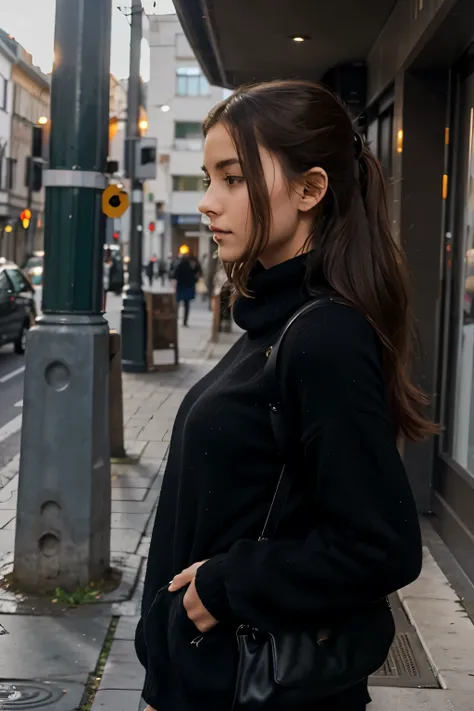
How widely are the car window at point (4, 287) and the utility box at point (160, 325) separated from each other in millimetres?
2990

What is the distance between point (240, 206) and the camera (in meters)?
1.71

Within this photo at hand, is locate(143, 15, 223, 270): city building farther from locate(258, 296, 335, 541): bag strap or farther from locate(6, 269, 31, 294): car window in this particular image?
locate(258, 296, 335, 541): bag strap

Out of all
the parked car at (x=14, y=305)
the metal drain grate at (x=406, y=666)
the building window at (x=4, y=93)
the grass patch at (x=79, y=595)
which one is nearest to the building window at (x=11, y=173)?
the building window at (x=4, y=93)

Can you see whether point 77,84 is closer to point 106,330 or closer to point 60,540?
point 106,330

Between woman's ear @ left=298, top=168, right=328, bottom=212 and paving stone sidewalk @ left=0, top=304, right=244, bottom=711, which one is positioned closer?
woman's ear @ left=298, top=168, right=328, bottom=212

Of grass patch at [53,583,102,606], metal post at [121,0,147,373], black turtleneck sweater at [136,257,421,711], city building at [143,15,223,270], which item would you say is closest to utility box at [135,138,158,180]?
metal post at [121,0,147,373]

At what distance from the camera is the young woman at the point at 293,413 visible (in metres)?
1.53

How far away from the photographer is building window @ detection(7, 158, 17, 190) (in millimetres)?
56781

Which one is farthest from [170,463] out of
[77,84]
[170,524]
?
[77,84]

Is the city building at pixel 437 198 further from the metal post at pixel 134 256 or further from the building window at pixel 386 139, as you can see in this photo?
the metal post at pixel 134 256

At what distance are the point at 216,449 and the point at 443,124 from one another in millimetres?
5551

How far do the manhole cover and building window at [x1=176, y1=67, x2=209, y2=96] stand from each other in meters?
62.4

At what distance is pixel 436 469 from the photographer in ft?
22.0

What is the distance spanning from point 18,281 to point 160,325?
3.65 m
